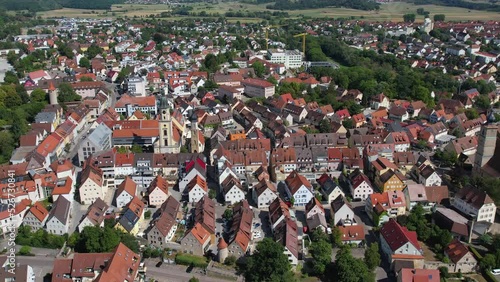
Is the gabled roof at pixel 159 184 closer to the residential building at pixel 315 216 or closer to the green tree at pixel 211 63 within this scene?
the residential building at pixel 315 216

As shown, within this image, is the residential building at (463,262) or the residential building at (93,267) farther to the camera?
A: the residential building at (463,262)

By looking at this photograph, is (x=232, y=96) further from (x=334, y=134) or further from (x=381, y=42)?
(x=381, y=42)

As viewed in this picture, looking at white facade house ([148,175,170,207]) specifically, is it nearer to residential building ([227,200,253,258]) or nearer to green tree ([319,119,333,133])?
residential building ([227,200,253,258])

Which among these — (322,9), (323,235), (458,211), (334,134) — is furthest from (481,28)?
(323,235)

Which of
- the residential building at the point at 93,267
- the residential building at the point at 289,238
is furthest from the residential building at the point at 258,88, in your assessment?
the residential building at the point at 93,267

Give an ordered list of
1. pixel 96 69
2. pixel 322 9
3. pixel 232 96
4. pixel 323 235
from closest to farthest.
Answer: pixel 323 235, pixel 232 96, pixel 96 69, pixel 322 9

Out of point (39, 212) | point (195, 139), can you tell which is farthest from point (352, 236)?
point (39, 212)
